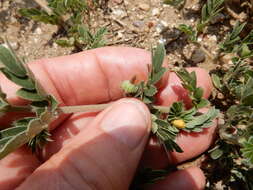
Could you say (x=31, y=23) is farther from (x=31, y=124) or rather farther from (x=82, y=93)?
(x=31, y=124)

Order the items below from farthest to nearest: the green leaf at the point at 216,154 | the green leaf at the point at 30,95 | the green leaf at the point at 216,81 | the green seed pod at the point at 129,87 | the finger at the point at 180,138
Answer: the green leaf at the point at 216,81 → the finger at the point at 180,138 → the green leaf at the point at 216,154 → the green seed pod at the point at 129,87 → the green leaf at the point at 30,95

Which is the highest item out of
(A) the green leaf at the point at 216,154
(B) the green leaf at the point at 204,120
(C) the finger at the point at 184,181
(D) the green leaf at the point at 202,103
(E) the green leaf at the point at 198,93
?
(E) the green leaf at the point at 198,93

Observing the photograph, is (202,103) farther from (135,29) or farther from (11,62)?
(11,62)

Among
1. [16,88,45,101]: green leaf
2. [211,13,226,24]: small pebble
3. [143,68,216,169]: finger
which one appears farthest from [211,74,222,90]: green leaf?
[16,88,45,101]: green leaf

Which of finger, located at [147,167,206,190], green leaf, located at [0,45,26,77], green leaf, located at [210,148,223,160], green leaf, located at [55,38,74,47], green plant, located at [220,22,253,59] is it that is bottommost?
finger, located at [147,167,206,190]

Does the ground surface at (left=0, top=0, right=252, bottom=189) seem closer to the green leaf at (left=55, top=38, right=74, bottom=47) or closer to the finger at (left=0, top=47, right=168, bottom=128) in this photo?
the green leaf at (left=55, top=38, right=74, bottom=47)

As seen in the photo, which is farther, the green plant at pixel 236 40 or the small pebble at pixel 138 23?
the small pebble at pixel 138 23

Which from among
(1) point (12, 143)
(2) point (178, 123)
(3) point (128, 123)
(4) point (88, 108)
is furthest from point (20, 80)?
(2) point (178, 123)

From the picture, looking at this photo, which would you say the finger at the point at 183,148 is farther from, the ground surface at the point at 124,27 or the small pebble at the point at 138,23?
the small pebble at the point at 138,23

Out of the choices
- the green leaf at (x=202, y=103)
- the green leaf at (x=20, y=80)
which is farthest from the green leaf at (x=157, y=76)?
Answer: the green leaf at (x=20, y=80)
